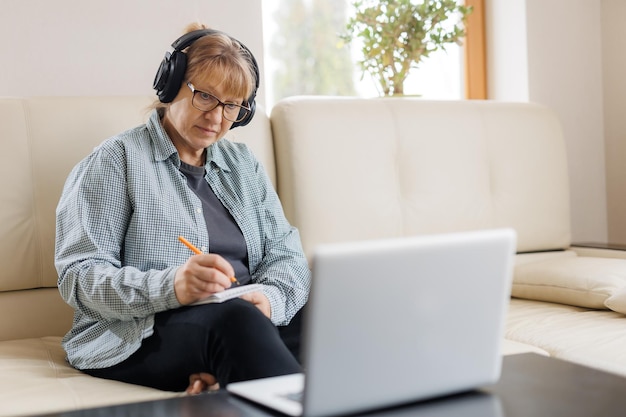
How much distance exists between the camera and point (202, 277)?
138cm

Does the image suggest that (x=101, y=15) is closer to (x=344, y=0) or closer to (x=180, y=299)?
(x=344, y=0)

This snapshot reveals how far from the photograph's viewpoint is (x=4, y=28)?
219 cm

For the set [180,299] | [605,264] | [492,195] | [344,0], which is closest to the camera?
[180,299]

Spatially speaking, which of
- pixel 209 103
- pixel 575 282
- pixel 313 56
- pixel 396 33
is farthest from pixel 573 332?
pixel 313 56

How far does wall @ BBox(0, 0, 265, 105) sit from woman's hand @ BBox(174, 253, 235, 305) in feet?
3.42

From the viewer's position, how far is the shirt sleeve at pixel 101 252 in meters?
1.51

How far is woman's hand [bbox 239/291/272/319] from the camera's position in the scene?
1.64 m

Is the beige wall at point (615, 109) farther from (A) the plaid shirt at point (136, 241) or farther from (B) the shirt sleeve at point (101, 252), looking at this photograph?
(B) the shirt sleeve at point (101, 252)

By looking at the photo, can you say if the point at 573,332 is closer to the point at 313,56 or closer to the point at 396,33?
the point at 396,33

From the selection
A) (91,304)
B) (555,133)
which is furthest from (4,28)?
(555,133)

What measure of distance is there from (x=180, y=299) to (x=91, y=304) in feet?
0.77

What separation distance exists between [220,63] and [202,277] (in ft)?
1.89

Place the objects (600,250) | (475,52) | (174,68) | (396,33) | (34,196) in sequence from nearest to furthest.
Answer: (174,68) → (34,196) → (600,250) → (396,33) → (475,52)

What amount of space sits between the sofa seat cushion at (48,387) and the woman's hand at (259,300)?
0.25 meters
